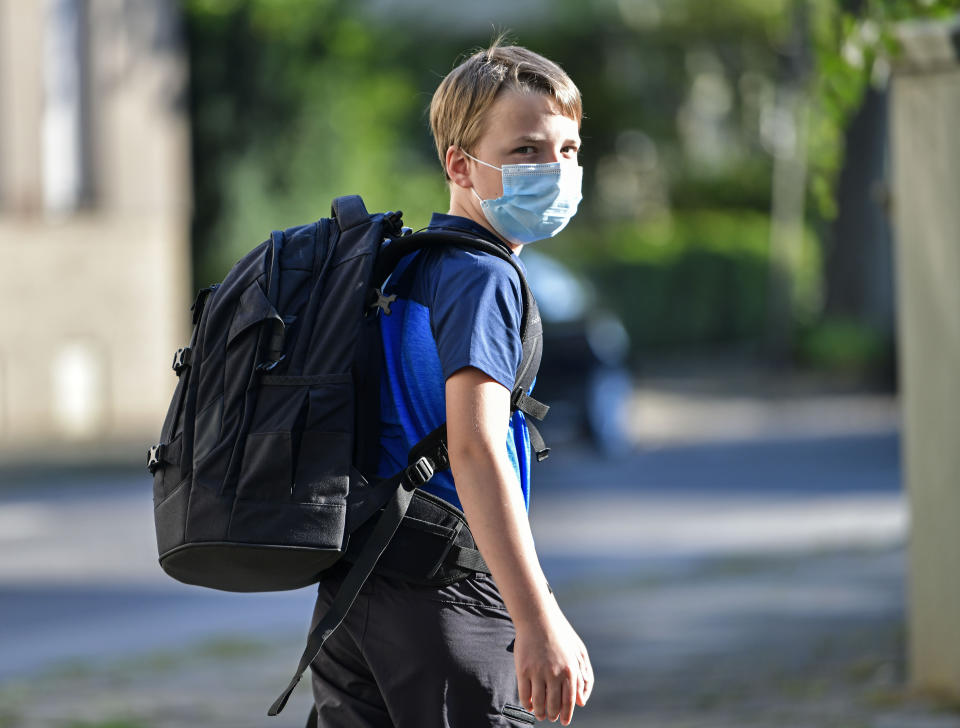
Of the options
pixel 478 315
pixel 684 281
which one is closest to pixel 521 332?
pixel 478 315

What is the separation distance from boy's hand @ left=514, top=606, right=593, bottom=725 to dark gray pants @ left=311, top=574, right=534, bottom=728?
0.64 feet

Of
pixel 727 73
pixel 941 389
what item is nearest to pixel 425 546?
pixel 941 389

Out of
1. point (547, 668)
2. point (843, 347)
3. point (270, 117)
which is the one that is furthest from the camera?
point (843, 347)

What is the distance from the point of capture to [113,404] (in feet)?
65.3

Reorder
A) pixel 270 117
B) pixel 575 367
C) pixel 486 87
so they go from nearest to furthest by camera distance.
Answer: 1. pixel 486 87
2. pixel 575 367
3. pixel 270 117

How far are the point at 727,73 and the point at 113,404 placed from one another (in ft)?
71.4

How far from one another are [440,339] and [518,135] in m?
0.38

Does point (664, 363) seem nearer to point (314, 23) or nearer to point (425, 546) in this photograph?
point (314, 23)

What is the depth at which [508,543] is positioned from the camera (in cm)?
232

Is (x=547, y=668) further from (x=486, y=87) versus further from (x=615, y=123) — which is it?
(x=615, y=123)

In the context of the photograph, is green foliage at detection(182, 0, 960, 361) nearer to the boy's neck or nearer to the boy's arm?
the boy's neck

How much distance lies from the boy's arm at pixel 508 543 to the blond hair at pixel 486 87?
0.46 metres

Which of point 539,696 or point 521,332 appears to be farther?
point 521,332

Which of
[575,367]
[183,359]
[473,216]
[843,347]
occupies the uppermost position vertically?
[473,216]
